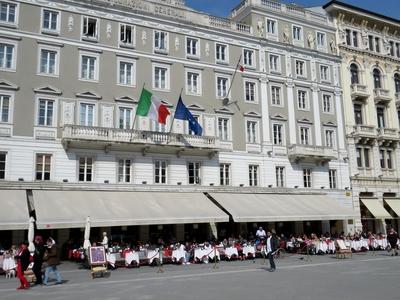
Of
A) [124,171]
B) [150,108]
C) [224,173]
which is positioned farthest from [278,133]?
[124,171]

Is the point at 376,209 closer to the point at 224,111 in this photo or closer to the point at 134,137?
the point at 224,111

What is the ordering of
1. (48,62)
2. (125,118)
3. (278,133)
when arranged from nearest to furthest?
(48,62)
(125,118)
(278,133)

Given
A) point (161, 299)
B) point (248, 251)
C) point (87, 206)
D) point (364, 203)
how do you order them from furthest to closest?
point (364, 203) < point (248, 251) < point (87, 206) < point (161, 299)

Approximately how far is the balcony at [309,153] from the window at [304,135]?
1287 mm

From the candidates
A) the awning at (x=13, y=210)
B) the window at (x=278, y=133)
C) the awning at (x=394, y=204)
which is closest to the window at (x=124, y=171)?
the awning at (x=13, y=210)

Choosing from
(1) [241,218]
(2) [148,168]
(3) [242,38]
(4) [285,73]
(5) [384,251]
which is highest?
(3) [242,38]

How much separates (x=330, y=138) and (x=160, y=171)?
15.9 m

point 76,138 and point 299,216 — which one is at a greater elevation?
point 76,138

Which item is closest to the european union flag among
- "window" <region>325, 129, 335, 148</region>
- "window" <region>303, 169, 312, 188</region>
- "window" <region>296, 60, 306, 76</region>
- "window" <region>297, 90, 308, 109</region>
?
"window" <region>303, 169, 312, 188</region>

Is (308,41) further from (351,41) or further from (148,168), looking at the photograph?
(148,168)

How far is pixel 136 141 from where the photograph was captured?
27422mm

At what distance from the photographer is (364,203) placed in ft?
120

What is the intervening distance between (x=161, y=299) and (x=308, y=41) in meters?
30.7

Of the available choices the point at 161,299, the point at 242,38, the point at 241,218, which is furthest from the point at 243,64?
the point at 161,299
